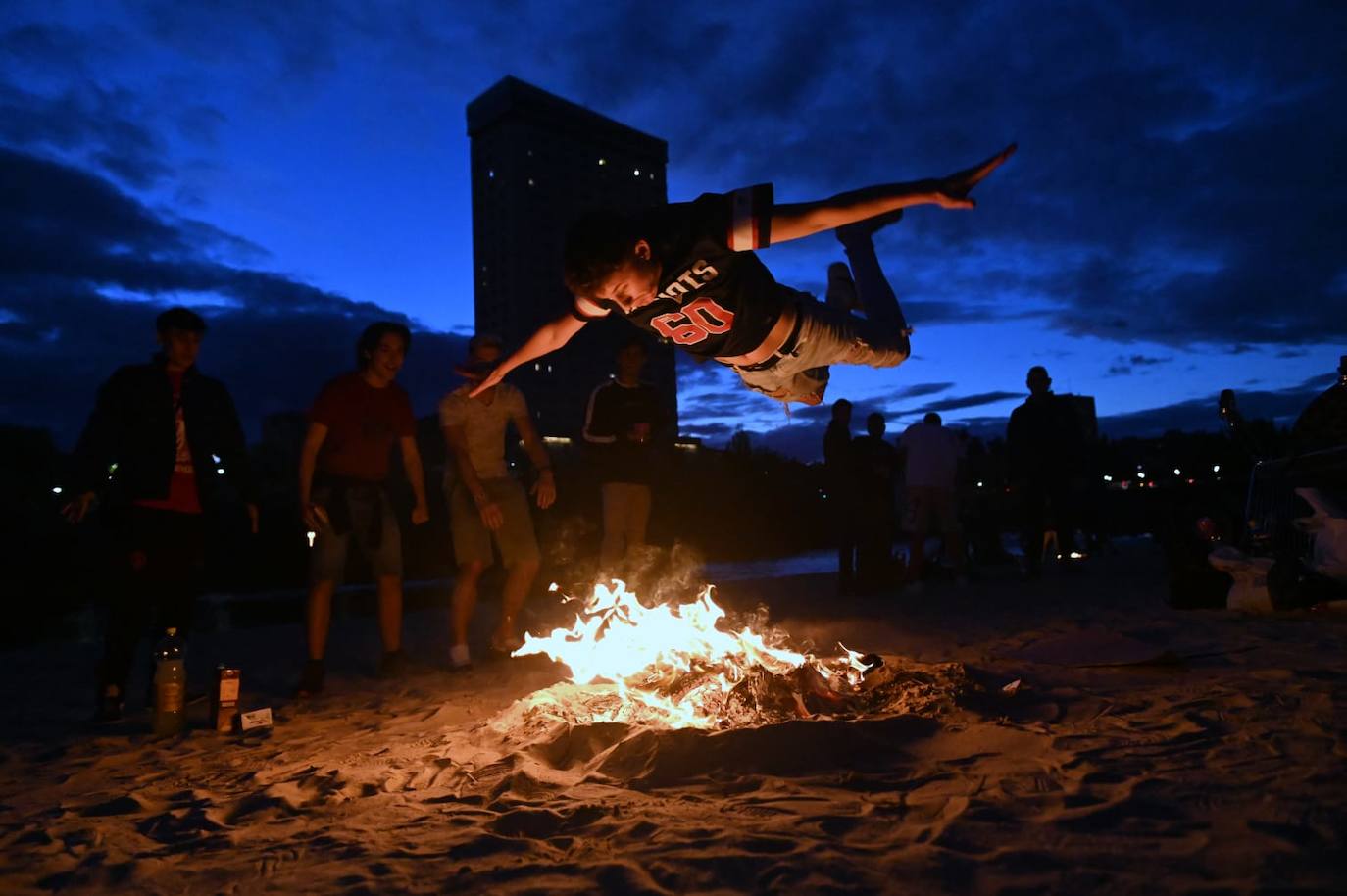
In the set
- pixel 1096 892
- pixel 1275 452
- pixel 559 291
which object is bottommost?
pixel 1096 892

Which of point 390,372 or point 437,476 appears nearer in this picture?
point 390,372

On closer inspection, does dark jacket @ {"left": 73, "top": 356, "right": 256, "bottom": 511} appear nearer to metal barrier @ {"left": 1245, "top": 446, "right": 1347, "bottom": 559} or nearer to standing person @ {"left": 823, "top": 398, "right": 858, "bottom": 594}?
standing person @ {"left": 823, "top": 398, "right": 858, "bottom": 594}

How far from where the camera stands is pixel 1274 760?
2729 millimetres

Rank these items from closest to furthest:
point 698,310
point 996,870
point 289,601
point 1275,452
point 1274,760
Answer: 1. point 996,870
2. point 1274,760
3. point 698,310
4. point 1275,452
5. point 289,601

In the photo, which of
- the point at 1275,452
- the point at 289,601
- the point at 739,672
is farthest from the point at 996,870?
the point at 289,601

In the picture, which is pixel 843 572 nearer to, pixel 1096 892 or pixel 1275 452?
pixel 1275 452

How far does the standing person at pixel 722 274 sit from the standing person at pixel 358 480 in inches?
61.2

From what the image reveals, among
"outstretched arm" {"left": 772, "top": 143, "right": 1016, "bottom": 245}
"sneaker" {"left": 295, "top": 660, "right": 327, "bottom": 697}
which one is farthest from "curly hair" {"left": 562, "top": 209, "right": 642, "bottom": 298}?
"sneaker" {"left": 295, "top": 660, "right": 327, "bottom": 697}

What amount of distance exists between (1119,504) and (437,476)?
15.6 m

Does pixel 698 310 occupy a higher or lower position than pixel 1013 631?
higher

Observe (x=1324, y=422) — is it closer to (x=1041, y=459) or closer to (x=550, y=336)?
(x=1041, y=459)

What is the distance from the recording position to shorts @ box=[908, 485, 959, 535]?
28.9 ft

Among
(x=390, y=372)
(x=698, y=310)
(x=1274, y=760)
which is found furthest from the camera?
(x=390, y=372)

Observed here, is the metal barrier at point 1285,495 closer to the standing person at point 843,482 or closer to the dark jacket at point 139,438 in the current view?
the standing person at point 843,482
